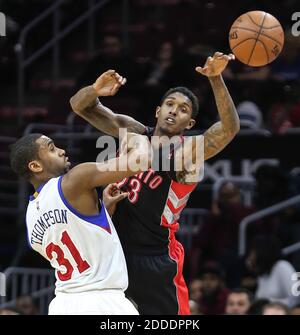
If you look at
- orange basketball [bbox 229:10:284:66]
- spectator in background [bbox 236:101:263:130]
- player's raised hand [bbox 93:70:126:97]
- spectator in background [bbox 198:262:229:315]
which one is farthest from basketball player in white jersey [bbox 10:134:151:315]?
spectator in background [bbox 236:101:263:130]

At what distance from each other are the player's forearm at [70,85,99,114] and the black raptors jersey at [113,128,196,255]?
66 cm

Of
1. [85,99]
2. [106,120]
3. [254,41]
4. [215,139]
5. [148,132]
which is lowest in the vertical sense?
[215,139]

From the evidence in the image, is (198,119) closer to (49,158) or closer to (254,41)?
(254,41)

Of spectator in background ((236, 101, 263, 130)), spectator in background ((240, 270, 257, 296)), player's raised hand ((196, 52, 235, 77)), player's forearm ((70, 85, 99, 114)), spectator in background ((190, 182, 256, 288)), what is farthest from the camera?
spectator in background ((236, 101, 263, 130))

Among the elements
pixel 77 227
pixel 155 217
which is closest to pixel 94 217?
pixel 77 227

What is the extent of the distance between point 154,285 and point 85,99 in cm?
139

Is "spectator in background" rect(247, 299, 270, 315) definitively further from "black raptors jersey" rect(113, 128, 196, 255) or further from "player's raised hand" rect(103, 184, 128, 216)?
"player's raised hand" rect(103, 184, 128, 216)

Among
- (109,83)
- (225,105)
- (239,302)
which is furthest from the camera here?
(239,302)

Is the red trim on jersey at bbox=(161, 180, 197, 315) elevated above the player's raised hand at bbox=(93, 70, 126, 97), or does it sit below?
below

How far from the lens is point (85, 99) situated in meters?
7.62

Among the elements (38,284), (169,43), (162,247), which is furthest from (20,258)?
(162,247)

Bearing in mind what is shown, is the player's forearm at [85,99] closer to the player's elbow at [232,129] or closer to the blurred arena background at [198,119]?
the player's elbow at [232,129]

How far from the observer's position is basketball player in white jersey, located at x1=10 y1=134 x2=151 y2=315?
661 cm

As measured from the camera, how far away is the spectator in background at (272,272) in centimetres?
1012
